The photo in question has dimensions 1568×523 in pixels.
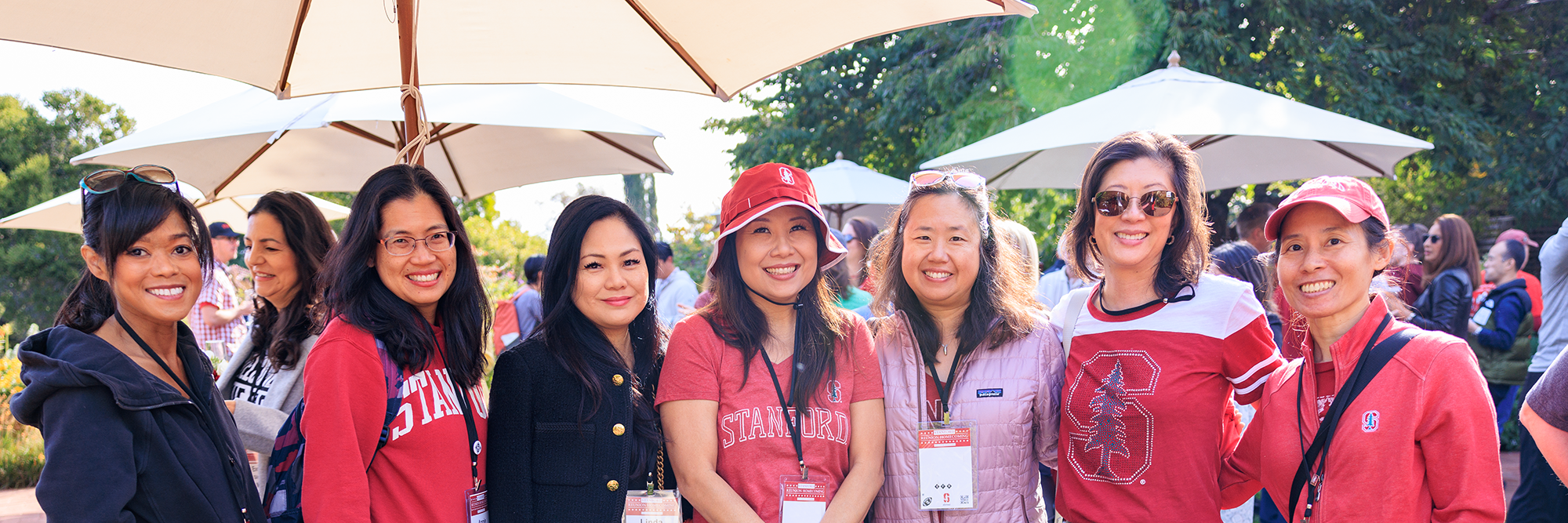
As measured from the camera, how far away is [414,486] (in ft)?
7.35

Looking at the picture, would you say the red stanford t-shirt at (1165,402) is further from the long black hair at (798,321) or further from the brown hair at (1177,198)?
the long black hair at (798,321)

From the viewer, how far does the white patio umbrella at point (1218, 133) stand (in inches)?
178

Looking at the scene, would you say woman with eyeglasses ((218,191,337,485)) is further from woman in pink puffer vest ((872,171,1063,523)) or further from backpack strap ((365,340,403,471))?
woman in pink puffer vest ((872,171,1063,523))

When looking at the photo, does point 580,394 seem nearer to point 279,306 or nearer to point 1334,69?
point 279,306

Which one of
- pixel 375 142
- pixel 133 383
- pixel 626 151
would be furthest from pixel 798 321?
pixel 375 142

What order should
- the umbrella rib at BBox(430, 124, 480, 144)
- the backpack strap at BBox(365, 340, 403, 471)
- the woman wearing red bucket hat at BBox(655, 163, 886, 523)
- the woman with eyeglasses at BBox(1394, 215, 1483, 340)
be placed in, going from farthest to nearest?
the woman with eyeglasses at BBox(1394, 215, 1483, 340) < the umbrella rib at BBox(430, 124, 480, 144) < the woman wearing red bucket hat at BBox(655, 163, 886, 523) < the backpack strap at BBox(365, 340, 403, 471)

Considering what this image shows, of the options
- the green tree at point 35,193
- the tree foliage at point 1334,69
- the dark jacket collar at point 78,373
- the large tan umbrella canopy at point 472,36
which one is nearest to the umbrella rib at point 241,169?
the large tan umbrella canopy at point 472,36

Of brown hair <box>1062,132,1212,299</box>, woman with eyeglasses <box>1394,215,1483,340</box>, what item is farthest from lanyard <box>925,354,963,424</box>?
woman with eyeglasses <box>1394,215,1483,340</box>

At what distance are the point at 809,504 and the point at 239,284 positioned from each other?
482 inches

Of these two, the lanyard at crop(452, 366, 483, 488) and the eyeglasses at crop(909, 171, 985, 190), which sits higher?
the eyeglasses at crop(909, 171, 985, 190)

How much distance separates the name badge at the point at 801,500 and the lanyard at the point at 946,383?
17.4 inches

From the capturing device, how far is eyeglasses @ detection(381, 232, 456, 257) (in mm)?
2408

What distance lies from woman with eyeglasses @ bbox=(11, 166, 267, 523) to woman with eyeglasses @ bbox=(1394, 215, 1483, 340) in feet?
20.9

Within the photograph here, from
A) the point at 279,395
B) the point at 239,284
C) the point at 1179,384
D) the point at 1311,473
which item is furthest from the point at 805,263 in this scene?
the point at 239,284
